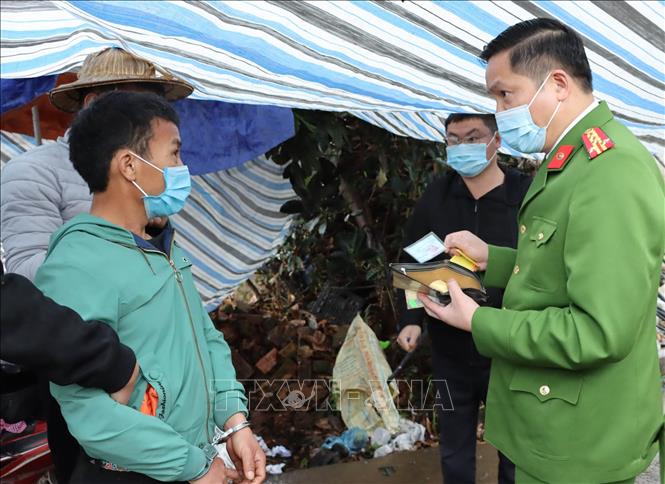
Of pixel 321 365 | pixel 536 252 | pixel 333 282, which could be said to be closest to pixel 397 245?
pixel 333 282

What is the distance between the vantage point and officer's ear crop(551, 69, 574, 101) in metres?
1.88

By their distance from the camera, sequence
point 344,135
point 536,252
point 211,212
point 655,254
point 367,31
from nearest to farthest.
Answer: point 655,254
point 536,252
point 367,31
point 344,135
point 211,212

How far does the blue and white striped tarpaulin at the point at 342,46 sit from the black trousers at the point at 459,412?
1173 mm

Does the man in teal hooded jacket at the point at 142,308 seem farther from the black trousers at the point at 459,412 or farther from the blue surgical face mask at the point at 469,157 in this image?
the blue surgical face mask at the point at 469,157

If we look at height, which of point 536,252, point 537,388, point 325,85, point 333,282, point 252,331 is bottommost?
point 252,331

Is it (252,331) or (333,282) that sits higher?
(333,282)

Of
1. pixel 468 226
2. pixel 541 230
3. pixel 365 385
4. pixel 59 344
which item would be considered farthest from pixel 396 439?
pixel 59 344

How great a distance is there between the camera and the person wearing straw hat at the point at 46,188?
229 centimetres

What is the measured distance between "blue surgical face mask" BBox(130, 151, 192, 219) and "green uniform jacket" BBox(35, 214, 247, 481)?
0.13 m

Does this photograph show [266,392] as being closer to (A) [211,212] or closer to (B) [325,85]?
(A) [211,212]

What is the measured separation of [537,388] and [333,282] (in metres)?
3.80

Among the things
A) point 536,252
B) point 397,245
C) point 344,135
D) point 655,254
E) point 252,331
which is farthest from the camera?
point 252,331

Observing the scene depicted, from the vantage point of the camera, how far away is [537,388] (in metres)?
1.86

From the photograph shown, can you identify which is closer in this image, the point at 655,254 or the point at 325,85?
the point at 655,254
